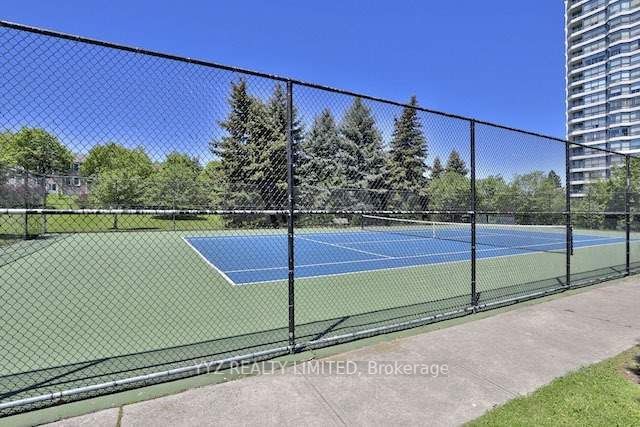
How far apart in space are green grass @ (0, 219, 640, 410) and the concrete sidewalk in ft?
2.74

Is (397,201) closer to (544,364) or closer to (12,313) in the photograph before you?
(544,364)

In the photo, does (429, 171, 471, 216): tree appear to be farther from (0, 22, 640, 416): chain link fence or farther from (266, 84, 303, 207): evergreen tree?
(266, 84, 303, 207): evergreen tree

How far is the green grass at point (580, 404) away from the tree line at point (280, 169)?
3429 mm

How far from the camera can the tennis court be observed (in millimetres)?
10023

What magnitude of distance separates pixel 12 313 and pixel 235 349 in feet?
13.4

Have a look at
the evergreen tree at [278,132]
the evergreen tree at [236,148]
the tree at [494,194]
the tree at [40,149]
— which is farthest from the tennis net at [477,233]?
the tree at [40,149]

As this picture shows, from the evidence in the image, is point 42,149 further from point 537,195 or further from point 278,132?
point 537,195

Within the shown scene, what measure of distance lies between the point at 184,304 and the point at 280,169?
2.78m

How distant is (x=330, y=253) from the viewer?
13586 mm

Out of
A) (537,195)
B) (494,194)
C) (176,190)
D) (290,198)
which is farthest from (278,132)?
(537,195)

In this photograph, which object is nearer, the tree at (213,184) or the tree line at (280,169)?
the tree line at (280,169)

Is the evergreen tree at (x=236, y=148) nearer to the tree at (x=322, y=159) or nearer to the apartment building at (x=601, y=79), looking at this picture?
the tree at (x=322, y=159)

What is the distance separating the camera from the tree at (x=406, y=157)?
7929 millimetres

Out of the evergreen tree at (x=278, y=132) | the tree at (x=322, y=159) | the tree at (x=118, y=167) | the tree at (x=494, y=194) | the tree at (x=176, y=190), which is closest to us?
the tree at (x=118, y=167)
